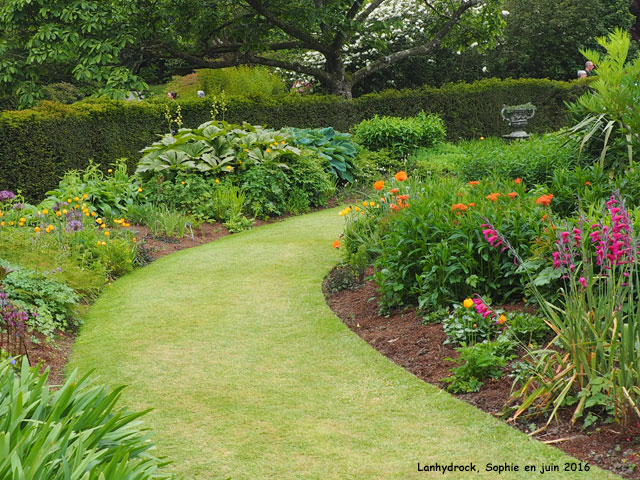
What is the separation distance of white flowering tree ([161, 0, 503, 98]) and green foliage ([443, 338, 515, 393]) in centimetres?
1249

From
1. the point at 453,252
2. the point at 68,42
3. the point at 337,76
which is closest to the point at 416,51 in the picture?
the point at 337,76

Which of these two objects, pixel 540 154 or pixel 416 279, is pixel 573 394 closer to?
pixel 416 279

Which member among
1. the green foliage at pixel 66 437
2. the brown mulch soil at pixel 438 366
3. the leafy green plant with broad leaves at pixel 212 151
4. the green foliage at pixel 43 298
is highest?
the leafy green plant with broad leaves at pixel 212 151

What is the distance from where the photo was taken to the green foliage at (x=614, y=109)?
5.97 m

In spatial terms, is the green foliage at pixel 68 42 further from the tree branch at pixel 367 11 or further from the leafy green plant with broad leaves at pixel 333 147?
the tree branch at pixel 367 11

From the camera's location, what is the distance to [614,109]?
6.16m

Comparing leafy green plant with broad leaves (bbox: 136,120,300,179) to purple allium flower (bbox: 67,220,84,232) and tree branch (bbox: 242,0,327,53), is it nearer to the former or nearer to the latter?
purple allium flower (bbox: 67,220,84,232)

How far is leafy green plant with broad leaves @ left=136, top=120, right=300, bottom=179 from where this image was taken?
9977mm

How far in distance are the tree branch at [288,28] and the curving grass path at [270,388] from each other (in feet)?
35.0

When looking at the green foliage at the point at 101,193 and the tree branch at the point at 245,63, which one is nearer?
the green foliage at the point at 101,193

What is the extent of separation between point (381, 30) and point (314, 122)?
14.5 feet

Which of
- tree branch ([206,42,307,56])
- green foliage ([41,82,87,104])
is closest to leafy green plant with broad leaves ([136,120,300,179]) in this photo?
tree branch ([206,42,307,56])

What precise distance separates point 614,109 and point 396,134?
761cm

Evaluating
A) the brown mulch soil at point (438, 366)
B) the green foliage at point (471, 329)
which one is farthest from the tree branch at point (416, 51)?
the green foliage at point (471, 329)
